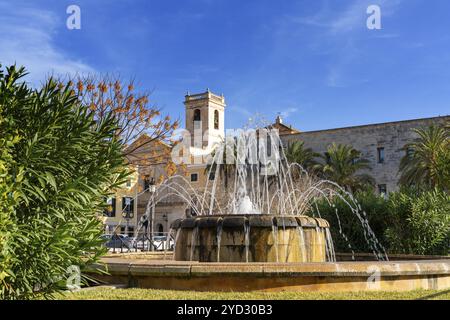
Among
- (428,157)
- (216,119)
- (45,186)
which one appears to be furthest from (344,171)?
(216,119)

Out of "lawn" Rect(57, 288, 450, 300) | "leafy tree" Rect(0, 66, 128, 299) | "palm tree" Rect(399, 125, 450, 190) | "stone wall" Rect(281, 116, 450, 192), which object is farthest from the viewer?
"stone wall" Rect(281, 116, 450, 192)

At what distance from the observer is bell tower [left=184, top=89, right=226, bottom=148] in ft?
275

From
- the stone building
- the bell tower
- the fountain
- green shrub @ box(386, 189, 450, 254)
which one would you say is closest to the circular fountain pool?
the fountain

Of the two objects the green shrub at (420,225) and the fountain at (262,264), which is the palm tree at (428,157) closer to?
the green shrub at (420,225)

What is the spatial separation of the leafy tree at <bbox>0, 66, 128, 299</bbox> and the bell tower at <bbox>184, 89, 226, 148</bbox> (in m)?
74.9

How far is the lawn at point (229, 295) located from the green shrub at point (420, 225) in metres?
8.18

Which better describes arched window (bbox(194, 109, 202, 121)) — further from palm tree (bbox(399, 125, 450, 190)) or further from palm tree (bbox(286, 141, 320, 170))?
palm tree (bbox(399, 125, 450, 190))

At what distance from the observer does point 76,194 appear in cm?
691

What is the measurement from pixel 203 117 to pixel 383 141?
141ft

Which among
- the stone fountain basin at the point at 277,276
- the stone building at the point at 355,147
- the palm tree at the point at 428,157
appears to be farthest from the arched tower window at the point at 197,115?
the stone fountain basin at the point at 277,276

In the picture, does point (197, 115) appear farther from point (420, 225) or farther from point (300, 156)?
point (420, 225)
